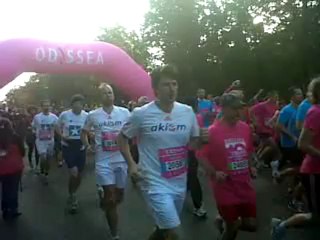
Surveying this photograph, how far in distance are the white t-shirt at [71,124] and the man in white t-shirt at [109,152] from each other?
102 inches

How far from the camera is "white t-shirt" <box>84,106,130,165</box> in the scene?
279 inches

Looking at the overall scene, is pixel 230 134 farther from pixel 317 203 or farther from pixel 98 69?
pixel 98 69

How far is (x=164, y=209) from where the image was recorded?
465cm

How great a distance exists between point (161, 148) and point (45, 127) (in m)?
8.79

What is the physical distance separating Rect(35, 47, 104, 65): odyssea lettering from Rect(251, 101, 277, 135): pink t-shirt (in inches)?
141

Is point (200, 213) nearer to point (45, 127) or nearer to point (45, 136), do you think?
point (45, 136)

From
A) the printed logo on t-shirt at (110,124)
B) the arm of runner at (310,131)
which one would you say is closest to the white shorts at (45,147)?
the printed logo on t-shirt at (110,124)

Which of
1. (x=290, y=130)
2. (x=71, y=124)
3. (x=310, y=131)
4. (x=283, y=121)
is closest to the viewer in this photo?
(x=310, y=131)

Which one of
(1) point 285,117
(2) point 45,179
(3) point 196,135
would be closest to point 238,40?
(2) point 45,179

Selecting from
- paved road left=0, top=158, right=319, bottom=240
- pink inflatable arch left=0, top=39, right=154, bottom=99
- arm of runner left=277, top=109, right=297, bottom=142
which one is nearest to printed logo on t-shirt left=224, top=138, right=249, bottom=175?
paved road left=0, top=158, right=319, bottom=240

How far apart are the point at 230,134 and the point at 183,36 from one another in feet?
135

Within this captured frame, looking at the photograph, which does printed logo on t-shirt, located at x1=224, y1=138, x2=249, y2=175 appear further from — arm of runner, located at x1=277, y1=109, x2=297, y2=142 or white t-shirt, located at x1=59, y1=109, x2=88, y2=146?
white t-shirt, located at x1=59, y1=109, x2=88, y2=146

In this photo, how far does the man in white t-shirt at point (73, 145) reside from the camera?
9023 mm

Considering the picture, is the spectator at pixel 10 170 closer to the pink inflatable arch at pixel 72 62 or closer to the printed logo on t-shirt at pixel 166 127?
the pink inflatable arch at pixel 72 62
